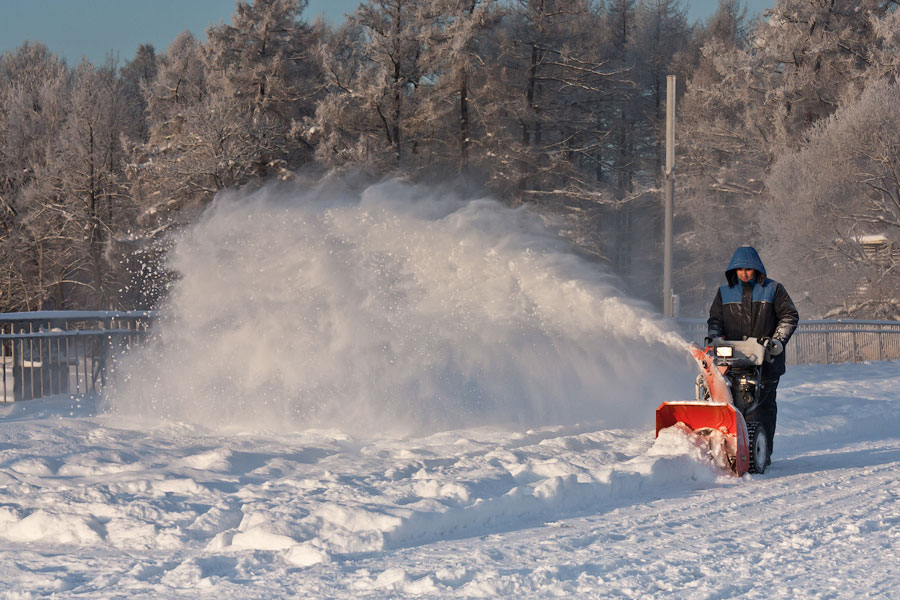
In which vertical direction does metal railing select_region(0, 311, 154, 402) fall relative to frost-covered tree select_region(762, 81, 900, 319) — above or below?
below

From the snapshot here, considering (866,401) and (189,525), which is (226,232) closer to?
(189,525)

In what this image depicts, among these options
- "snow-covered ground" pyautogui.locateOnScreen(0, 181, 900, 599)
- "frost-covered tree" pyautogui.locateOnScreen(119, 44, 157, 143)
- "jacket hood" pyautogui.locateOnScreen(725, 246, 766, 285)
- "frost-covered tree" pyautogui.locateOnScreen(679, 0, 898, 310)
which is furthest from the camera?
"frost-covered tree" pyautogui.locateOnScreen(119, 44, 157, 143)

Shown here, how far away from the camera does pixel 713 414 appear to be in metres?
7.19

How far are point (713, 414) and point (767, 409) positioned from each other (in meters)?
0.74

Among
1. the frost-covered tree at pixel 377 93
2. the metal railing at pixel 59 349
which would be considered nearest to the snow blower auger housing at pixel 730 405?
the metal railing at pixel 59 349

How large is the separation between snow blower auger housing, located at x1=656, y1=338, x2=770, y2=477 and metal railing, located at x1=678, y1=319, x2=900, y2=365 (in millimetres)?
14915

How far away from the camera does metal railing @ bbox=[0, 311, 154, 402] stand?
37.6 feet

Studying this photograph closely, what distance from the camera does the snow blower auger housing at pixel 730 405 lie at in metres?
6.97

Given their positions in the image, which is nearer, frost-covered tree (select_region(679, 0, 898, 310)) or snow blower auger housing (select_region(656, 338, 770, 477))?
snow blower auger housing (select_region(656, 338, 770, 477))

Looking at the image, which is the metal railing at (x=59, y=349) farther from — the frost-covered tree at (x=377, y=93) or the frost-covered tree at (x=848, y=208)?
the frost-covered tree at (x=848, y=208)

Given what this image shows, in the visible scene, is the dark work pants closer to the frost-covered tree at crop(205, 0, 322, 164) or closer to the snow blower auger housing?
the snow blower auger housing

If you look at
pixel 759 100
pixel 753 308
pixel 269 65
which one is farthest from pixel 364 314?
pixel 759 100

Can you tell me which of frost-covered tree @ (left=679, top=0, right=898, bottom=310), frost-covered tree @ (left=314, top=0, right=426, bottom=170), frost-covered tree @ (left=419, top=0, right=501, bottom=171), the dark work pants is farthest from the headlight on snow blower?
frost-covered tree @ (left=679, top=0, right=898, bottom=310)

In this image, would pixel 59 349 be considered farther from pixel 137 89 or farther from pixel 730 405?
pixel 137 89
